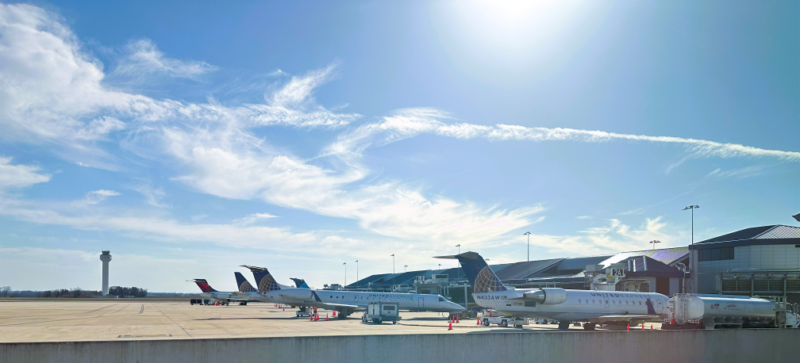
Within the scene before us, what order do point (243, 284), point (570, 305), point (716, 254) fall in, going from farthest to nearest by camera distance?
point (243, 284)
point (716, 254)
point (570, 305)

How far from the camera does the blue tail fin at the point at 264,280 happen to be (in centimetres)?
6091

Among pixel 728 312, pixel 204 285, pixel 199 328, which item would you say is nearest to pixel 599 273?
pixel 728 312

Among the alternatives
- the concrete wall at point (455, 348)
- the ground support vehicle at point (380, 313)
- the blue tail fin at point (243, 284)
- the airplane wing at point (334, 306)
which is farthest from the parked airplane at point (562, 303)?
the blue tail fin at point (243, 284)

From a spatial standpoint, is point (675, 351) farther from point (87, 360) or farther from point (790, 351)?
point (87, 360)

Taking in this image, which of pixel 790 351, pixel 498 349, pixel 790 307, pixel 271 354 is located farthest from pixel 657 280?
pixel 271 354

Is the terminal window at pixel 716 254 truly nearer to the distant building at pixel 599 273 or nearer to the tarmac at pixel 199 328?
the distant building at pixel 599 273

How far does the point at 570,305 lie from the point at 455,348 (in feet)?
77.4

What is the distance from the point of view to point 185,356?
16516 mm

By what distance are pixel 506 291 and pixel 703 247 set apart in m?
39.1

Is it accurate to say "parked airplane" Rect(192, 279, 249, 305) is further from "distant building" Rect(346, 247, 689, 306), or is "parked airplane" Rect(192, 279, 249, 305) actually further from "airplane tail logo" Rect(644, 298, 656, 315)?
"airplane tail logo" Rect(644, 298, 656, 315)

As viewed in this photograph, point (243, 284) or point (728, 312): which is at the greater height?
point (728, 312)

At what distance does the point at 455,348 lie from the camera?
62.6 ft

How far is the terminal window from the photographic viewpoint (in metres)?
63.1

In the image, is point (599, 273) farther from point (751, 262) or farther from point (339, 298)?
point (339, 298)
